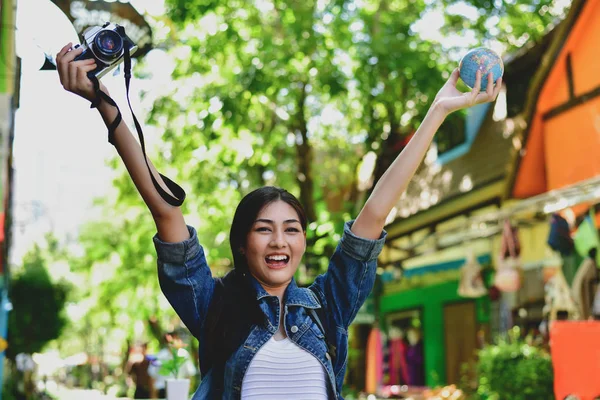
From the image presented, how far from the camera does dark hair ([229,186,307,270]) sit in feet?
7.84

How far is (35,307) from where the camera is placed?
2505 cm

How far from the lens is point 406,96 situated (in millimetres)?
11969

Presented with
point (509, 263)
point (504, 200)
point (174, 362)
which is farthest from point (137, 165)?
point (504, 200)

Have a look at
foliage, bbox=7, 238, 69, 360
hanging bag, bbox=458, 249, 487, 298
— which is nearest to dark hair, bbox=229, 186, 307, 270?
hanging bag, bbox=458, 249, 487, 298

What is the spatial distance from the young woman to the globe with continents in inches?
1.2

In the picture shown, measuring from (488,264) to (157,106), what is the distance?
637 cm

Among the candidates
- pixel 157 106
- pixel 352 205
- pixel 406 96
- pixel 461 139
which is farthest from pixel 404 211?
pixel 157 106

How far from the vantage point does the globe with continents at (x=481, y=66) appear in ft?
8.17

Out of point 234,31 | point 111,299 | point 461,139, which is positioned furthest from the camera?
point 111,299

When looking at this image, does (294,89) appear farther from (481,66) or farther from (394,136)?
Answer: (481,66)

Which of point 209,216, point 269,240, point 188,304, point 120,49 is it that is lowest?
point 188,304

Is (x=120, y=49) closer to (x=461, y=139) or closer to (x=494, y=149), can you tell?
(x=494, y=149)

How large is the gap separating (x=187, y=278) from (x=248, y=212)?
26 centimetres

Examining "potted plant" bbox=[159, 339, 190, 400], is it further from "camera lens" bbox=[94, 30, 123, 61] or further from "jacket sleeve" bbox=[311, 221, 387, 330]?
"camera lens" bbox=[94, 30, 123, 61]
